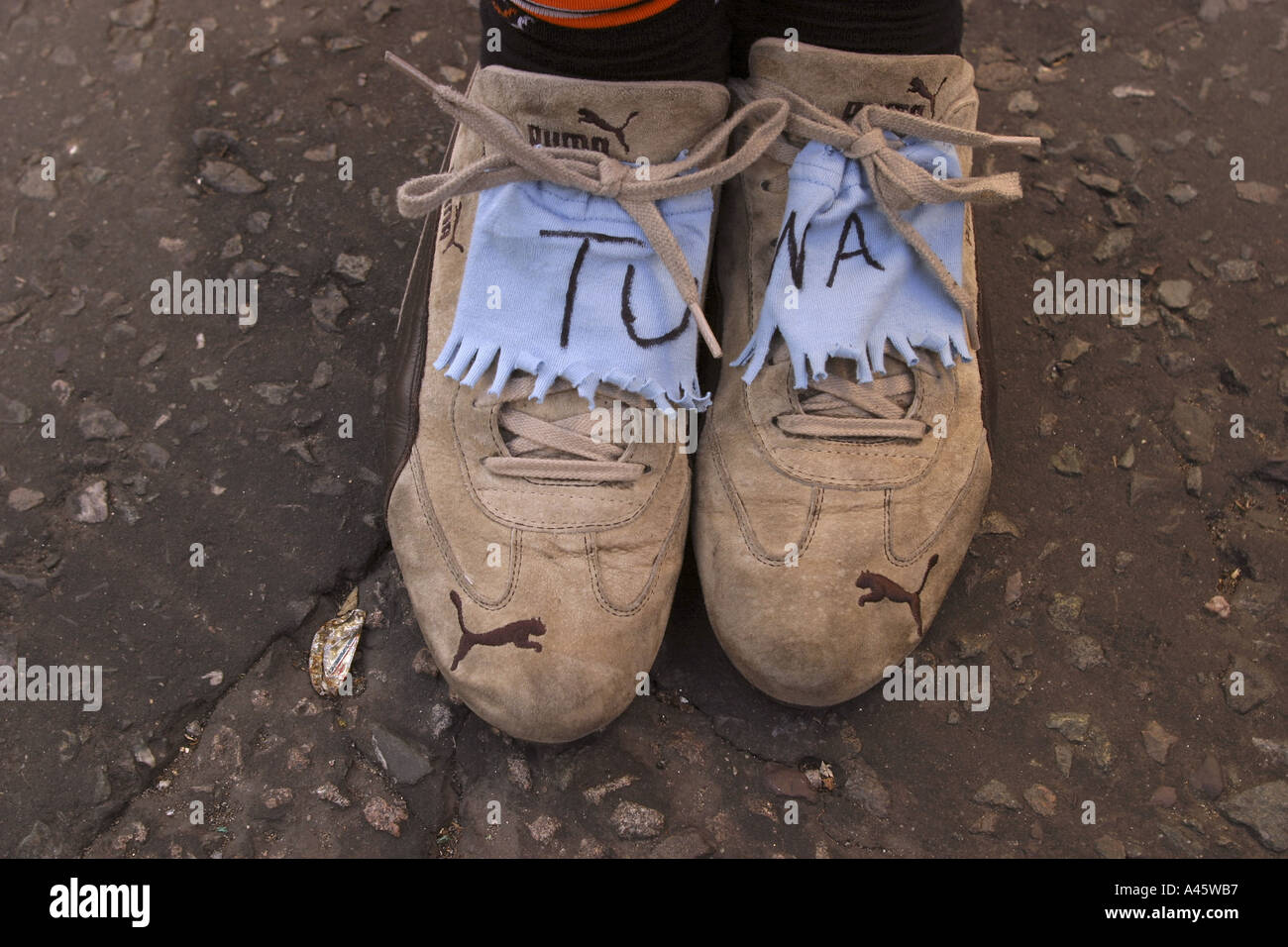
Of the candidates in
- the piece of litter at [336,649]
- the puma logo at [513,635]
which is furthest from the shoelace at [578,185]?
the piece of litter at [336,649]

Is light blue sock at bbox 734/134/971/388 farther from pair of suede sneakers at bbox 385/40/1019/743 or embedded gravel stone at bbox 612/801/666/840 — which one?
embedded gravel stone at bbox 612/801/666/840

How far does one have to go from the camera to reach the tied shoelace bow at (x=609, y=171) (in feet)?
4.92

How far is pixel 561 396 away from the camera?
1562 mm

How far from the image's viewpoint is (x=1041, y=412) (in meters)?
1.89

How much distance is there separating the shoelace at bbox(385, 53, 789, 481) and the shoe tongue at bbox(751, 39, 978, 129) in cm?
6

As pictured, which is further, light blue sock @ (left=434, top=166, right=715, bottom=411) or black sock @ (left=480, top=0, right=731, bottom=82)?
light blue sock @ (left=434, top=166, right=715, bottom=411)

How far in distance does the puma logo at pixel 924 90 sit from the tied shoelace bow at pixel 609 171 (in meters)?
0.20

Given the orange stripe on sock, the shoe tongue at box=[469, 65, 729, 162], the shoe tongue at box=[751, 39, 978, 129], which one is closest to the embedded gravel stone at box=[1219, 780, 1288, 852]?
the shoe tongue at box=[751, 39, 978, 129]

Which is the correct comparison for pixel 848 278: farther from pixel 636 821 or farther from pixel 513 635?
pixel 636 821

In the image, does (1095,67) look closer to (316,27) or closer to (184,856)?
(316,27)

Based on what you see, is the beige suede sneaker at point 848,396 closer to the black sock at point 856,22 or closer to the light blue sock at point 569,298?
the black sock at point 856,22

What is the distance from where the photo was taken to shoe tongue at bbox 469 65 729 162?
147 centimetres

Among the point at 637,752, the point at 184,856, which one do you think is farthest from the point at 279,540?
the point at 637,752

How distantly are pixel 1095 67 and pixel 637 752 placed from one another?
1817mm
